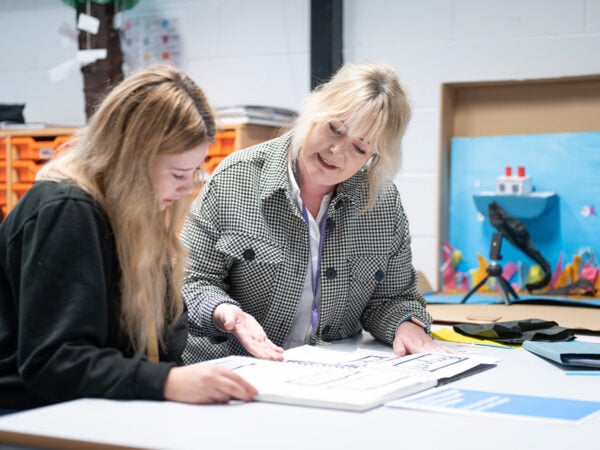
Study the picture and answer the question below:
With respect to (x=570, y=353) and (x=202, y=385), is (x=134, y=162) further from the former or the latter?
(x=570, y=353)

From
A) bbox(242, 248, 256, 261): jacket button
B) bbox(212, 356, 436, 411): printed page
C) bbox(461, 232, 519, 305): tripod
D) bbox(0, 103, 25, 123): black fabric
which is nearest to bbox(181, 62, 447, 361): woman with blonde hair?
bbox(242, 248, 256, 261): jacket button

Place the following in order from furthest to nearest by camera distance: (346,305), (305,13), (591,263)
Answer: (305,13)
(591,263)
(346,305)

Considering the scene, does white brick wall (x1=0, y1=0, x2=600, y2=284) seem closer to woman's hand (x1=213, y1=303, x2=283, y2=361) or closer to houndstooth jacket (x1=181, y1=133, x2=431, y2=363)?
houndstooth jacket (x1=181, y1=133, x2=431, y2=363)

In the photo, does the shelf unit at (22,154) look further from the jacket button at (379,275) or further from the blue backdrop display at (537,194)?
the jacket button at (379,275)

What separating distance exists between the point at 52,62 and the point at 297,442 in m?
3.03

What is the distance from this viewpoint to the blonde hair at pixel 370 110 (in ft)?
5.92

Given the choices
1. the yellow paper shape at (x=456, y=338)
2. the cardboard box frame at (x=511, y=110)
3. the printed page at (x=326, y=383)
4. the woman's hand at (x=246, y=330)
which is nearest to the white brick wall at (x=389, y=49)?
the cardboard box frame at (x=511, y=110)

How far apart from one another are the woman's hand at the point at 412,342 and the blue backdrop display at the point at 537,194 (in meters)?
1.24

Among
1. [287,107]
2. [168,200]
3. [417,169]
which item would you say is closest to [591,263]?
[417,169]

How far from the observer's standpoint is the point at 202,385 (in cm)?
118

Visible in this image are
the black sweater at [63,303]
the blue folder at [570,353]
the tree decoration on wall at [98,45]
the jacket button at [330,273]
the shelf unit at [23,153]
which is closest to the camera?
the black sweater at [63,303]

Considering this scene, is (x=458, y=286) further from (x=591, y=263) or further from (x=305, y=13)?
(x=305, y=13)

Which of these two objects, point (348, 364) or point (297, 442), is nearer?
point (297, 442)

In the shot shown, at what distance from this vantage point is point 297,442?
103 cm
